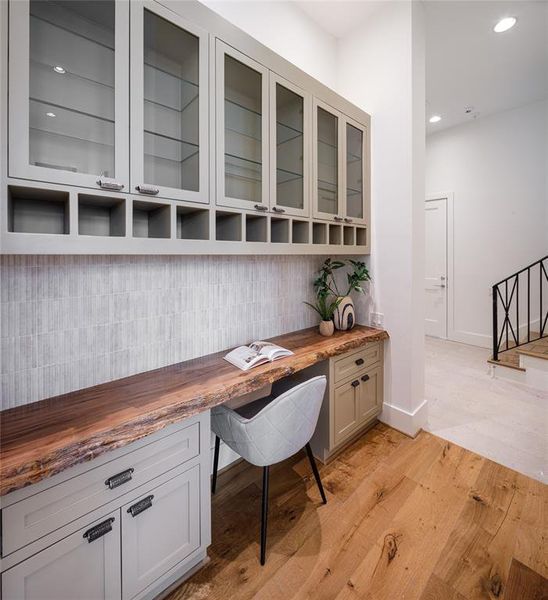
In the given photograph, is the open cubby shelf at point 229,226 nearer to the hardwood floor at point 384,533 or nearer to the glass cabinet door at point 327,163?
the glass cabinet door at point 327,163

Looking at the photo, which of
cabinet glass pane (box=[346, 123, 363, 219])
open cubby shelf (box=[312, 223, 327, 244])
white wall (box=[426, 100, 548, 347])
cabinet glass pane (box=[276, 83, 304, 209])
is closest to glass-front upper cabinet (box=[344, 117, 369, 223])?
cabinet glass pane (box=[346, 123, 363, 219])

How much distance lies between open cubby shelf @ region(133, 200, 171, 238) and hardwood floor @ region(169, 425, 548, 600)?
5.15ft

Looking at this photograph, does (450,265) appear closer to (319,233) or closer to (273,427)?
(319,233)

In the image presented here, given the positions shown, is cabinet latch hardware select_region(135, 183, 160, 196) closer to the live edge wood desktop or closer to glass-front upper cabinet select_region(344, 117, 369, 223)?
the live edge wood desktop

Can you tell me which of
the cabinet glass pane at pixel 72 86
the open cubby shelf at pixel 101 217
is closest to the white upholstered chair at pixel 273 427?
the open cubby shelf at pixel 101 217

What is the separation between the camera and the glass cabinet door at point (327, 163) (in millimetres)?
2032

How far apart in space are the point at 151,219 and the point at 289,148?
97 centimetres

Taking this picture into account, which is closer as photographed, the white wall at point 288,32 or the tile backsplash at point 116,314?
the tile backsplash at point 116,314

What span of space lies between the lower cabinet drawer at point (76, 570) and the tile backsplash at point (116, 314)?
0.59 meters

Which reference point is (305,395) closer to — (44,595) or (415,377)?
(44,595)

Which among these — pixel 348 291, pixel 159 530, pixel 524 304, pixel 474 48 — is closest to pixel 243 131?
pixel 348 291

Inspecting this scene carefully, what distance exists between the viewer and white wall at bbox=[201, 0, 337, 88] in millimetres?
1924

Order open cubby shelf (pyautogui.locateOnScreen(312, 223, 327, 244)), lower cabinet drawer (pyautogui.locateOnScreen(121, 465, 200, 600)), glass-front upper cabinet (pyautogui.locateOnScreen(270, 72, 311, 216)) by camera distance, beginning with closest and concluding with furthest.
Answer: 1. lower cabinet drawer (pyautogui.locateOnScreen(121, 465, 200, 600))
2. glass-front upper cabinet (pyautogui.locateOnScreen(270, 72, 311, 216))
3. open cubby shelf (pyautogui.locateOnScreen(312, 223, 327, 244))

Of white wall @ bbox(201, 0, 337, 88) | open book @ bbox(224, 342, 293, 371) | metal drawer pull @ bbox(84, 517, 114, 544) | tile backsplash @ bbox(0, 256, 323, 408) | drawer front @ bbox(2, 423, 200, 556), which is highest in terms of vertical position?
white wall @ bbox(201, 0, 337, 88)
